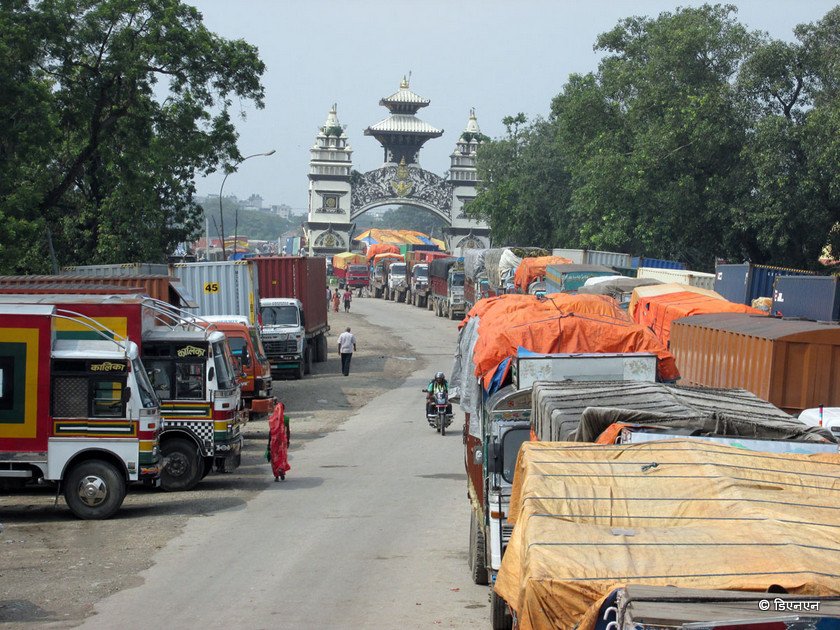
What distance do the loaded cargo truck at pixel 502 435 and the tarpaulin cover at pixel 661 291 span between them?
14.4 m

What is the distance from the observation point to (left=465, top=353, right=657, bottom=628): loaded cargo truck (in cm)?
914

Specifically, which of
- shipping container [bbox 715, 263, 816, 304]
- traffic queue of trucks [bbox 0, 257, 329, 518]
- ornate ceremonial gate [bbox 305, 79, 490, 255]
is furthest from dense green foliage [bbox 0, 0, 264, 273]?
ornate ceremonial gate [bbox 305, 79, 490, 255]

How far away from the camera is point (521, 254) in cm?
4550

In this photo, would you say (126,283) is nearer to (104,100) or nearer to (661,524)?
(104,100)

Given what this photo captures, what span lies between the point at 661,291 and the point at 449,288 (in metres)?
29.1

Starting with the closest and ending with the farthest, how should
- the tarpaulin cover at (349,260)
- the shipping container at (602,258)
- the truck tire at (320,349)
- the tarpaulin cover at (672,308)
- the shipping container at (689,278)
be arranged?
the tarpaulin cover at (672,308) → the shipping container at (689,278) → the truck tire at (320,349) → the shipping container at (602,258) → the tarpaulin cover at (349,260)

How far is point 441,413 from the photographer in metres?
22.3

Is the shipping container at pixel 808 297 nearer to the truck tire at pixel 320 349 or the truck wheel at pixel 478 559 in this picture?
the truck tire at pixel 320 349

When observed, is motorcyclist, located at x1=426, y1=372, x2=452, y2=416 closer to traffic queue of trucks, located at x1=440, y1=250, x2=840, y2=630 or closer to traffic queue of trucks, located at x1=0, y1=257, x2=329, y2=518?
traffic queue of trucks, located at x1=0, y1=257, x2=329, y2=518

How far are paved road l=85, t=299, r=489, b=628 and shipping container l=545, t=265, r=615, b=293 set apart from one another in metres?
13.4

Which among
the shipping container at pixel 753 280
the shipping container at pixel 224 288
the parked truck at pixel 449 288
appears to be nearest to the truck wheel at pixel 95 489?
the shipping container at pixel 224 288

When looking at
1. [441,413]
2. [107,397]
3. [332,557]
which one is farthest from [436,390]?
[332,557]

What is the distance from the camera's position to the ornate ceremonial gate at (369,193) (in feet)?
360

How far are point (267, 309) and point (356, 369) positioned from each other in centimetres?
435
